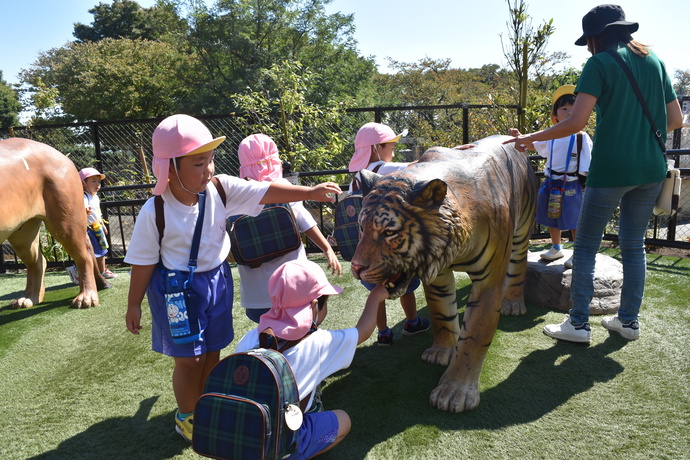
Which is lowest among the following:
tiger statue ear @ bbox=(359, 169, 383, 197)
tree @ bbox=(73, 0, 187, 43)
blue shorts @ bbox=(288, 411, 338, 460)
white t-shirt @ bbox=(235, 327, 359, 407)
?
blue shorts @ bbox=(288, 411, 338, 460)

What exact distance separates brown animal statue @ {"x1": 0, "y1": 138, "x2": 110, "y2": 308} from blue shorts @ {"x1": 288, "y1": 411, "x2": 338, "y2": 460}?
131 inches

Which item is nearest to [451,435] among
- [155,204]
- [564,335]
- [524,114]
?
[564,335]

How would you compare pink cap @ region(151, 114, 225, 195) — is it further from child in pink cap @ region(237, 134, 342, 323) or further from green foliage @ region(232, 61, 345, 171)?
green foliage @ region(232, 61, 345, 171)

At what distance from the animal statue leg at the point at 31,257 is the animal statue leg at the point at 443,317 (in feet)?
12.6

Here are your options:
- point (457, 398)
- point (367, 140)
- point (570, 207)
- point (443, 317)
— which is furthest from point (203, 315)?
point (570, 207)

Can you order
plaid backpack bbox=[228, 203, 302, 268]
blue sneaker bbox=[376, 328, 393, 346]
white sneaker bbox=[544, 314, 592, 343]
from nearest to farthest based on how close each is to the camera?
1. plaid backpack bbox=[228, 203, 302, 268]
2. white sneaker bbox=[544, 314, 592, 343]
3. blue sneaker bbox=[376, 328, 393, 346]

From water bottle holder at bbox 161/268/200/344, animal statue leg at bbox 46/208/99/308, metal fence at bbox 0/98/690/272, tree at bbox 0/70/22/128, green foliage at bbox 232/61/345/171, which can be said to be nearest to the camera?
water bottle holder at bbox 161/268/200/344

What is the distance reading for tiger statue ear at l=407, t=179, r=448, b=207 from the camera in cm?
215

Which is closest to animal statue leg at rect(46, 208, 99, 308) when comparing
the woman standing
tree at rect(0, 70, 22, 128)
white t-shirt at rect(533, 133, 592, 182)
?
the woman standing

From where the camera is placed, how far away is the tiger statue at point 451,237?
218 cm

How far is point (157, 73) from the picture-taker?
17734 mm

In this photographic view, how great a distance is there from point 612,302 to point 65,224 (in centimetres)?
471

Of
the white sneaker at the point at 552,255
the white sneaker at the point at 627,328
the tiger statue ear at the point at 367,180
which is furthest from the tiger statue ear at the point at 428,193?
the white sneaker at the point at 552,255

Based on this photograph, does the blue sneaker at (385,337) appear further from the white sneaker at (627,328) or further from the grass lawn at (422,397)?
the white sneaker at (627,328)
